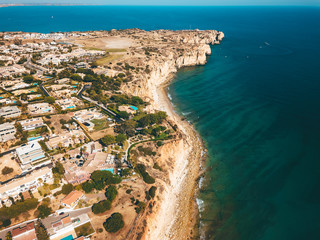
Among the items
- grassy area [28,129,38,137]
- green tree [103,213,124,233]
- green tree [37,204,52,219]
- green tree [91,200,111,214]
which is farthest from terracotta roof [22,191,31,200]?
grassy area [28,129,38,137]

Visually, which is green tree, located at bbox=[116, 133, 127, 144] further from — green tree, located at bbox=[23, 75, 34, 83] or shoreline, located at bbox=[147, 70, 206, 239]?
green tree, located at bbox=[23, 75, 34, 83]

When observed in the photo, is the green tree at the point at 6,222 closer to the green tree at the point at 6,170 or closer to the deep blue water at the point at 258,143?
the green tree at the point at 6,170

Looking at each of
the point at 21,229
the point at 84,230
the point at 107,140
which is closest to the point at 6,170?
the point at 21,229

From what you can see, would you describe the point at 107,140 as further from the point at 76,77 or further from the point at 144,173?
the point at 76,77

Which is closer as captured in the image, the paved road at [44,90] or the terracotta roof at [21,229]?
the terracotta roof at [21,229]

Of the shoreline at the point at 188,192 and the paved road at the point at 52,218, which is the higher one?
the paved road at the point at 52,218

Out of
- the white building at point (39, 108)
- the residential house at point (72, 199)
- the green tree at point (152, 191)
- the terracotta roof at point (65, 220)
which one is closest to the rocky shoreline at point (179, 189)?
the green tree at point (152, 191)
